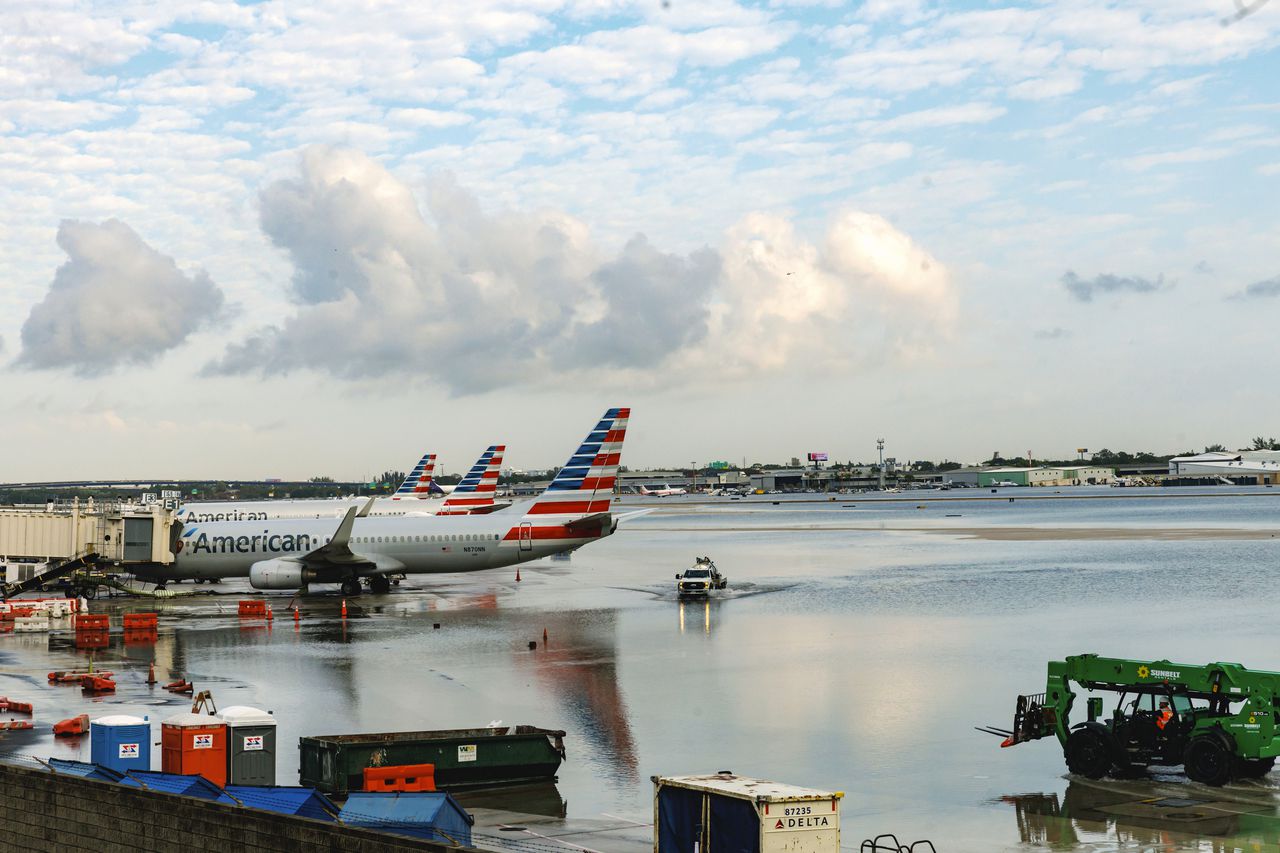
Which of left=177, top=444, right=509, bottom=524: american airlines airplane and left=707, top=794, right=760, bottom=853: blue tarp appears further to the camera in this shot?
left=177, top=444, right=509, bottom=524: american airlines airplane

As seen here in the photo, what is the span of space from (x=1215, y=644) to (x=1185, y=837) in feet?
88.7

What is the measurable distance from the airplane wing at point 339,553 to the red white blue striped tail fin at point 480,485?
41291 mm

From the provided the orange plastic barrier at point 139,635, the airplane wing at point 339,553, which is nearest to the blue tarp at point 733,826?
the orange plastic barrier at point 139,635

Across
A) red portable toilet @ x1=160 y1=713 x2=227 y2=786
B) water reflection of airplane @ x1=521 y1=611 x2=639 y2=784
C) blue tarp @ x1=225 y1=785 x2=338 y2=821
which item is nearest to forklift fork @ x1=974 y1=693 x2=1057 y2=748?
water reflection of airplane @ x1=521 y1=611 x2=639 y2=784

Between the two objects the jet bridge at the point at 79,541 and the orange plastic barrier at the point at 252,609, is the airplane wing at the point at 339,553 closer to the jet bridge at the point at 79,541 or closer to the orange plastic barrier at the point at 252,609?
the orange plastic barrier at the point at 252,609

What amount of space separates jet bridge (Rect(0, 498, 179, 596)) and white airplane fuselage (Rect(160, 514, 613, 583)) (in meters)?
1.74

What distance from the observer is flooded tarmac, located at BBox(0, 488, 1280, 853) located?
78.7 feet

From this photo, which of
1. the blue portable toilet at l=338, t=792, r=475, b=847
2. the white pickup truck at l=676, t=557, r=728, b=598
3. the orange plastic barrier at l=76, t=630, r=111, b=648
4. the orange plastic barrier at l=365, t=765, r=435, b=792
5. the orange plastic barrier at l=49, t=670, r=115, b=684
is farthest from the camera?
the white pickup truck at l=676, t=557, r=728, b=598

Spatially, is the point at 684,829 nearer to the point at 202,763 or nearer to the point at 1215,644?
the point at 202,763

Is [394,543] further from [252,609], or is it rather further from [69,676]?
[69,676]

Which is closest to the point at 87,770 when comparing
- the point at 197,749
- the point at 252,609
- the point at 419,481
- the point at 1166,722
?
the point at 197,749

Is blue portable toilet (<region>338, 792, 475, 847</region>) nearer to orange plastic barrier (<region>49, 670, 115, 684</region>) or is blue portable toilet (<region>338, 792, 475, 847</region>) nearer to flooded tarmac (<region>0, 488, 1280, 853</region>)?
flooded tarmac (<region>0, 488, 1280, 853</region>)

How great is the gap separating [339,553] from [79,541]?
1361 centimetres

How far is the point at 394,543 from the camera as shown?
68.4 meters
